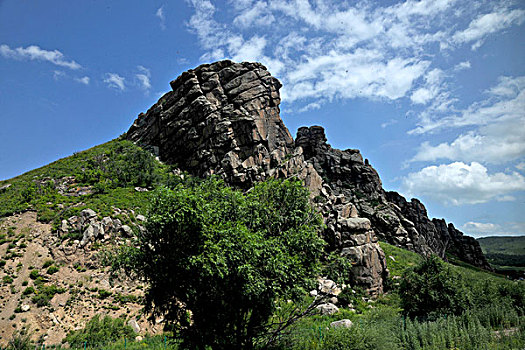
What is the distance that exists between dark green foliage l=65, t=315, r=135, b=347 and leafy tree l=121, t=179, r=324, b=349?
13609mm

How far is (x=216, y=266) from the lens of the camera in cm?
1193

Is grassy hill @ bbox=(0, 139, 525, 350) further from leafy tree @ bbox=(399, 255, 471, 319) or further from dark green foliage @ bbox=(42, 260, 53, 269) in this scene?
leafy tree @ bbox=(399, 255, 471, 319)

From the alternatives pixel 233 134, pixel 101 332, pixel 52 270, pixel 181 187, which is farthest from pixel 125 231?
pixel 233 134

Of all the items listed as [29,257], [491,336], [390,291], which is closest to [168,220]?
[491,336]

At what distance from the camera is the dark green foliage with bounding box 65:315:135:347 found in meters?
23.5

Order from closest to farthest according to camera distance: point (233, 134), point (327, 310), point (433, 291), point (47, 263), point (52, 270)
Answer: point (433, 291) → point (327, 310) → point (52, 270) → point (47, 263) → point (233, 134)

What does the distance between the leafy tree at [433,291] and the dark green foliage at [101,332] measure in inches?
910

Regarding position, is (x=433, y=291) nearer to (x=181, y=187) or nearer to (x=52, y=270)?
(x=181, y=187)

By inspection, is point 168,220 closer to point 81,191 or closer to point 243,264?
point 243,264

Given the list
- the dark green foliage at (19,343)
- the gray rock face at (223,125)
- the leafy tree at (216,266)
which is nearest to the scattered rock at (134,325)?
the dark green foliage at (19,343)

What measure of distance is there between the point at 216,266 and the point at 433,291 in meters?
18.1

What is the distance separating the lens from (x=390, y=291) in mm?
37781

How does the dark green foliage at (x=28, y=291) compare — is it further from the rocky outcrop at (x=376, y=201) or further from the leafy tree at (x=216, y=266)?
the rocky outcrop at (x=376, y=201)

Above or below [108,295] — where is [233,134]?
above
